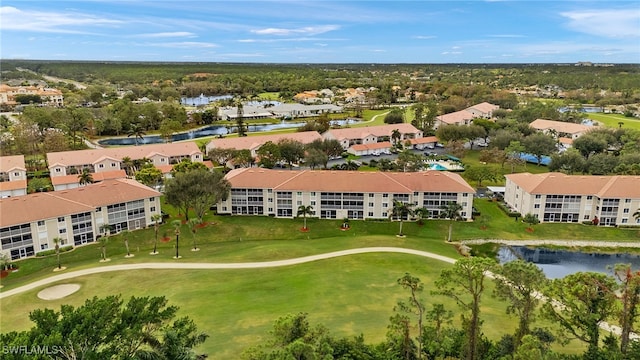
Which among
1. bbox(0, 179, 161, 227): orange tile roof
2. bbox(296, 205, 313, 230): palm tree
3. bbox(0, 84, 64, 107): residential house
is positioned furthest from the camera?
bbox(0, 84, 64, 107): residential house

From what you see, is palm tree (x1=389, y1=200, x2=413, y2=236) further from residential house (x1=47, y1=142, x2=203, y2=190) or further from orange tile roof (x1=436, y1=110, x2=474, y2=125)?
orange tile roof (x1=436, y1=110, x2=474, y2=125)

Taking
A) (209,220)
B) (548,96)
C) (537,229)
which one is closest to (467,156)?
(537,229)

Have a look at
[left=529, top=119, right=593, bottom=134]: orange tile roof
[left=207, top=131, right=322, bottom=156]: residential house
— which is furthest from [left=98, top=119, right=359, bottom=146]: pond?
[left=529, top=119, right=593, bottom=134]: orange tile roof

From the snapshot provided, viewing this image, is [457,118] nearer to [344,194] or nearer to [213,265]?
[344,194]

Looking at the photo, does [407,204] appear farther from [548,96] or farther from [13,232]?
[548,96]

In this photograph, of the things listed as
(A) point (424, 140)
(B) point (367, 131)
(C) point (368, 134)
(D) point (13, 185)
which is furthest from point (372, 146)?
(D) point (13, 185)

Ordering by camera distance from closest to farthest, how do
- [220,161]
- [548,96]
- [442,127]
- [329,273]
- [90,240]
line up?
[329,273], [90,240], [220,161], [442,127], [548,96]
